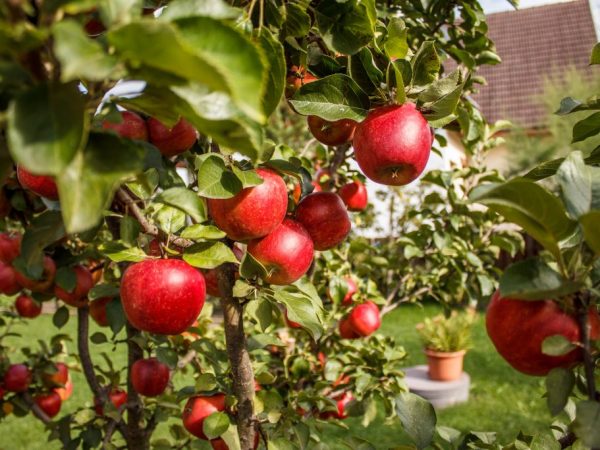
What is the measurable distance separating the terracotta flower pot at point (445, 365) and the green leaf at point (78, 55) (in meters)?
5.06

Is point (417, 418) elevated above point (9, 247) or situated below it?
above

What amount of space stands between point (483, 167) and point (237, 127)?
2.13 m

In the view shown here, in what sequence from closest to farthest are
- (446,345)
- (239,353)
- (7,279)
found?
(239,353) < (7,279) < (446,345)

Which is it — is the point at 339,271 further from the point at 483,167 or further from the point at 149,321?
the point at 149,321

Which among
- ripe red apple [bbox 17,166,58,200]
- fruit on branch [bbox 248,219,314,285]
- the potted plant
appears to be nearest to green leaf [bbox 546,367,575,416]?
fruit on branch [bbox 248,219,314,285]

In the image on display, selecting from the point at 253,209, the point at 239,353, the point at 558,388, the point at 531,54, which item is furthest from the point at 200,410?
the point at 531,54

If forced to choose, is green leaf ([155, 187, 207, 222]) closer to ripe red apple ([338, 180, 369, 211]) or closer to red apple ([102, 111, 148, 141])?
red apple ([102, 111, 148, 141])

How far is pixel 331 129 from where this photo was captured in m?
1.01

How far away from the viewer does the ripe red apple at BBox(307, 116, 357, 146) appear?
1000 mm

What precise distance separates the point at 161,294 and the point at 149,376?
2.47 feet

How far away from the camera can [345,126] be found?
102 centimetres

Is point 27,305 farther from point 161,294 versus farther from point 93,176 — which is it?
point 93,176

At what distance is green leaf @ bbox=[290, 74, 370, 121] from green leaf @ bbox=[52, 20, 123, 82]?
17.2 inches

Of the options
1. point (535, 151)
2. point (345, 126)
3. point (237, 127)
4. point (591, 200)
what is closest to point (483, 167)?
point (345, 126)
